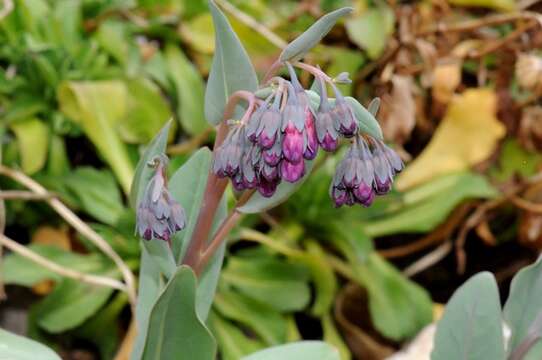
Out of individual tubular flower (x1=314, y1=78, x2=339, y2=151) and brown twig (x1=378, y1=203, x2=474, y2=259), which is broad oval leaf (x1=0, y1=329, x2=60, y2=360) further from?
brown twig (x1=378, y1=203, x2=474, y2=259)

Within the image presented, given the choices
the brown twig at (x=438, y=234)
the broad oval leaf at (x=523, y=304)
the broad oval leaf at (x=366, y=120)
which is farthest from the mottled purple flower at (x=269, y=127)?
the brown twig at (x=438, y=234)

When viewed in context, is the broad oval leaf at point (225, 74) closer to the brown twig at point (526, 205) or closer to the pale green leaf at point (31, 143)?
the pale green leaf at point (31, 143)

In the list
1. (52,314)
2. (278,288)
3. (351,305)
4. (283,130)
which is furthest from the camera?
(351,305)

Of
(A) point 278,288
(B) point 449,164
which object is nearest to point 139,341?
(A) point 278,288

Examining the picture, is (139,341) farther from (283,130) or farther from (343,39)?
(343,39)

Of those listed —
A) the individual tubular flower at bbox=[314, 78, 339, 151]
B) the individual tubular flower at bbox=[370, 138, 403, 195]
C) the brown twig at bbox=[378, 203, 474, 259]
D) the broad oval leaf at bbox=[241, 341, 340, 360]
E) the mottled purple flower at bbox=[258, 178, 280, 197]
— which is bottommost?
the brown twig at bbox=[378, 203, 474, 259]

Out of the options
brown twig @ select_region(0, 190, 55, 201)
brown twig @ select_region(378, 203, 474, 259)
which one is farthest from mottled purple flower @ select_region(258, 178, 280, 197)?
brown twig @ select_region(378, 203, 474, 259)

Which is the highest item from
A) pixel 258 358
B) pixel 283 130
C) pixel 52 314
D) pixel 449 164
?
pixel 283 130
